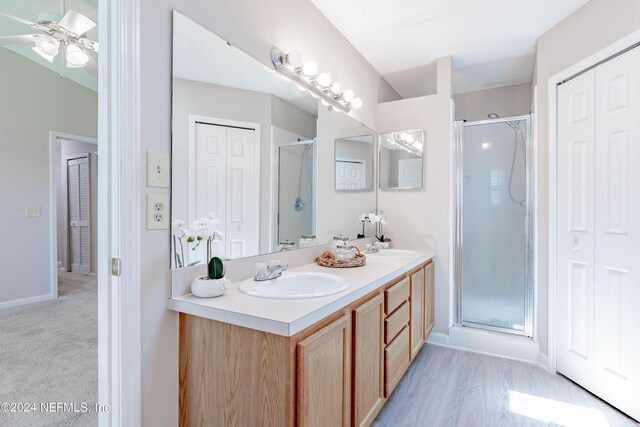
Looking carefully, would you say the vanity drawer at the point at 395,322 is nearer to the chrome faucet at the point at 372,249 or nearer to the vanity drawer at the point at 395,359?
the vanity drawer at the point at 395,359

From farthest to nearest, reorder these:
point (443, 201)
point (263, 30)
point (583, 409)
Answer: point (443, 201), point (583, 409), point (263, 30)

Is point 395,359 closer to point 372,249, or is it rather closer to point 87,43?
point 372,249

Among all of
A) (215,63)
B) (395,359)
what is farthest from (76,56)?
(395,359)

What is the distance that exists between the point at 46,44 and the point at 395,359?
118 inches

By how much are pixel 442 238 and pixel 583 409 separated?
138cm

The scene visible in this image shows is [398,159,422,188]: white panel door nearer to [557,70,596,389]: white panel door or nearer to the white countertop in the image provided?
[557,70,596,389]: white panel door

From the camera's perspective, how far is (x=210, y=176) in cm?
146

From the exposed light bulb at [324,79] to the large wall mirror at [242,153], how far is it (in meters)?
0.12

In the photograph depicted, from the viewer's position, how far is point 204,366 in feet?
3.93

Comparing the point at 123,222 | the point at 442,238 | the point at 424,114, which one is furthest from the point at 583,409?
the point at 123,222

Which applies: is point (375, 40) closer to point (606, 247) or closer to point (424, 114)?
point (424, 114)

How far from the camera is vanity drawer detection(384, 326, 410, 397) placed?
5.64ft

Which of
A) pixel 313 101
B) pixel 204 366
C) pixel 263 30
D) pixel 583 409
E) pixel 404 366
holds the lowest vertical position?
pixel 583 409

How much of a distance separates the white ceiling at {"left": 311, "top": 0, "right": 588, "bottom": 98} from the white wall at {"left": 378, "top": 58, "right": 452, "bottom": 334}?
28 cm
